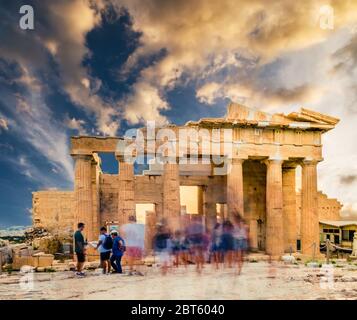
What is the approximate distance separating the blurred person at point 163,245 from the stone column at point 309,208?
24.3 feet

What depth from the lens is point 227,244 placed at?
17516mm

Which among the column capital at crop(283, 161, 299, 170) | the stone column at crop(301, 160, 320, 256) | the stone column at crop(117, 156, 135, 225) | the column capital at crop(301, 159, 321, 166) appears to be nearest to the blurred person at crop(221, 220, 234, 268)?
the stone column at crop(117, 156, 135, 225)

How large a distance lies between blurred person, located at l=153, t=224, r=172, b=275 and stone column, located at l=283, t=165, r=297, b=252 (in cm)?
798

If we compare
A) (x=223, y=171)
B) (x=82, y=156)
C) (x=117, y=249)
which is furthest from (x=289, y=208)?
(x=117, y=249)

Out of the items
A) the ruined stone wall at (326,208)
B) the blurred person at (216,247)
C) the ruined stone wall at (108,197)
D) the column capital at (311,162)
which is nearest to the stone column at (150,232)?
the ruined stone wall at (108,197)

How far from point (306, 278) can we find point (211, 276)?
10.6ft

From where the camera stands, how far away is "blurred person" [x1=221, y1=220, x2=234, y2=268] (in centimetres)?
1708

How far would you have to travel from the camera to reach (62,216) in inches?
1105

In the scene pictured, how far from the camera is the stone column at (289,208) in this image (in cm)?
2414

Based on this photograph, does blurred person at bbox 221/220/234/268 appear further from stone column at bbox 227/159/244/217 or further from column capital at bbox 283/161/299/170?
column capital at bbox 283/161/299/170

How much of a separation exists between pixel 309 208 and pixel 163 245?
313 inches
